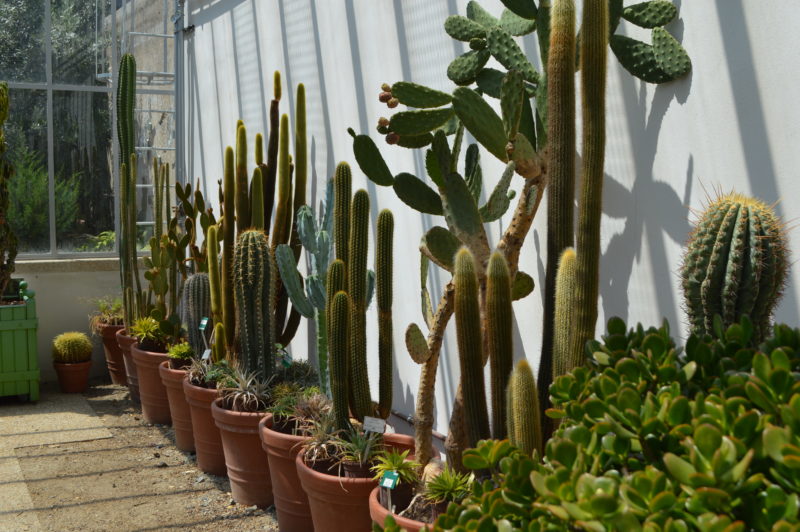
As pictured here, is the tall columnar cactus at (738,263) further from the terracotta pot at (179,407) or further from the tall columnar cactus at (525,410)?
the terracotta pot at (179,407)

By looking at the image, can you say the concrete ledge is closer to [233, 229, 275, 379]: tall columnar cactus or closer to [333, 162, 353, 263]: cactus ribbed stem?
[233, 229, 275, 379]: tall columnar cactus

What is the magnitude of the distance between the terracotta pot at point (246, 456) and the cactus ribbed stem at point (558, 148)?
198 centimetres

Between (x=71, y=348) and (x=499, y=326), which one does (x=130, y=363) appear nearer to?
(x=71, y=348)

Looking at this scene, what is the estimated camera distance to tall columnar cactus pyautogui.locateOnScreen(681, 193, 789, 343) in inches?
64.3

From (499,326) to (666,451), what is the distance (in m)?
0.85

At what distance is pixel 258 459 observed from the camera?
384cm

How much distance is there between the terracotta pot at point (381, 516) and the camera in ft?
7.68

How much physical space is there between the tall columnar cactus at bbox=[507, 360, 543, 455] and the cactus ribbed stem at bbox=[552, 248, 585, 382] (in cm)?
16

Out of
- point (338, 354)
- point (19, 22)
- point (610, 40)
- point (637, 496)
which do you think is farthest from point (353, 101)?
point (19, 22)

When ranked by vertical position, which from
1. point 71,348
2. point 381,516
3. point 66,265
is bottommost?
point 381,516

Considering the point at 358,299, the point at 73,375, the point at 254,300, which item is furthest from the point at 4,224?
the point at 358,299

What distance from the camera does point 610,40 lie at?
224 centimetres

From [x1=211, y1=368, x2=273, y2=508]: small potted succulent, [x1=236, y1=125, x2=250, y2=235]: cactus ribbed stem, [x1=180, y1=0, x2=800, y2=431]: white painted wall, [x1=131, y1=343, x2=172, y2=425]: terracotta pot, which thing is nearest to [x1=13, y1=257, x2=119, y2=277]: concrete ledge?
[x1=131, y1=343, x2=172, y2=425]: terracotta pot

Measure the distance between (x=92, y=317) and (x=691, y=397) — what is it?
20.4ft
